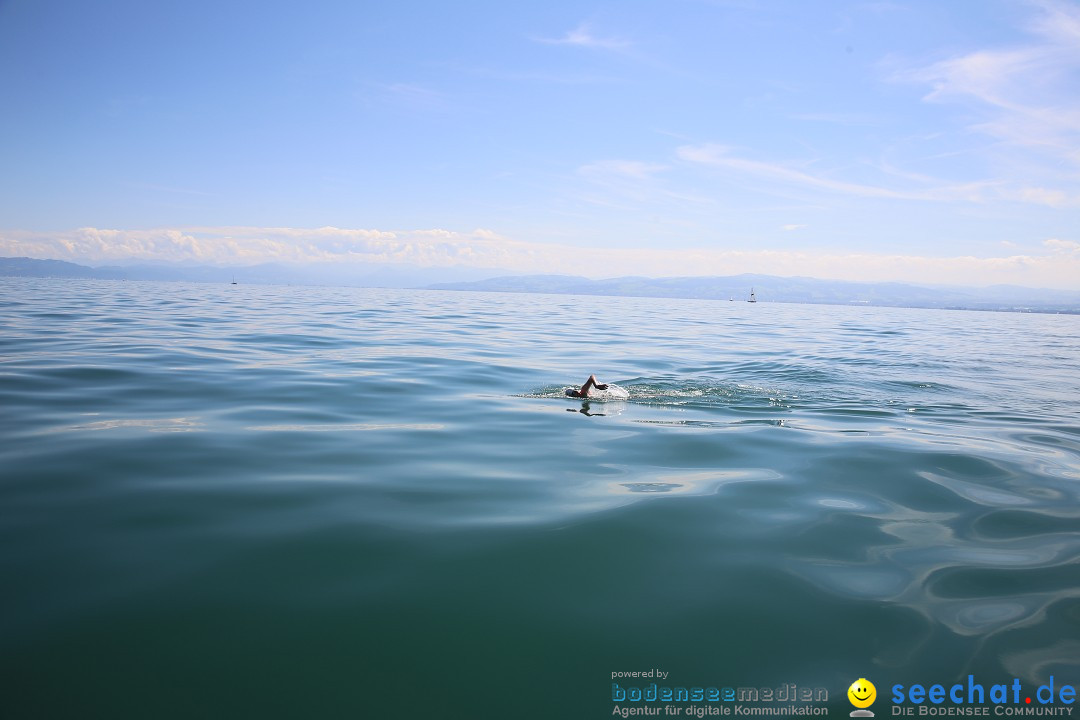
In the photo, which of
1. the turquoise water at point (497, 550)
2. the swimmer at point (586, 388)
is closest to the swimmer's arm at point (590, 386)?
the swimmer at point (586, 388)

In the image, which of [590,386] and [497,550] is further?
[590,386]

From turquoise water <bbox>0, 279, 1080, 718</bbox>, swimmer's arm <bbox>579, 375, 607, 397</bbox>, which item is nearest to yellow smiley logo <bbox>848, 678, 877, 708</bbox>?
turquoise water <bbox>0, 279, 1080, 718</bbox>

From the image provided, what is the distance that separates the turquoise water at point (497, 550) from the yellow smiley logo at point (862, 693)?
0.24ft

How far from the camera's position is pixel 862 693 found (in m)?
4.00

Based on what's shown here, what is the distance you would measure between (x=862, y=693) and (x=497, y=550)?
10.0 ft

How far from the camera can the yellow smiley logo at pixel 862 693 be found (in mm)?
3931

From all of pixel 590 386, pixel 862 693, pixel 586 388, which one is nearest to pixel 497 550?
pixel 862 693

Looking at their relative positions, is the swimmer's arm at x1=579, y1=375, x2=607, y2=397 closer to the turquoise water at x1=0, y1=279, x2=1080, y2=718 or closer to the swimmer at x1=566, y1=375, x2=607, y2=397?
the swimmer at x1=566, y1=375, x2=607, y2=397

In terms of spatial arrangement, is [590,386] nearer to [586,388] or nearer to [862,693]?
[586,388]

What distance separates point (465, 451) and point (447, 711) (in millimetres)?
5419

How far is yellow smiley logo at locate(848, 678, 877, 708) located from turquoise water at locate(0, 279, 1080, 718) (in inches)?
2.9

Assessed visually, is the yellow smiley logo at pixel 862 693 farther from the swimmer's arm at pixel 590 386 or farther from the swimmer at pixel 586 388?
the swimmer at pixel 586 388

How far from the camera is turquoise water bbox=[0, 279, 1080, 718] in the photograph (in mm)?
4047

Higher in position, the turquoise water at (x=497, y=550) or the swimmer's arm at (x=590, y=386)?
the swimmer's arm at (x=590, y=386)
